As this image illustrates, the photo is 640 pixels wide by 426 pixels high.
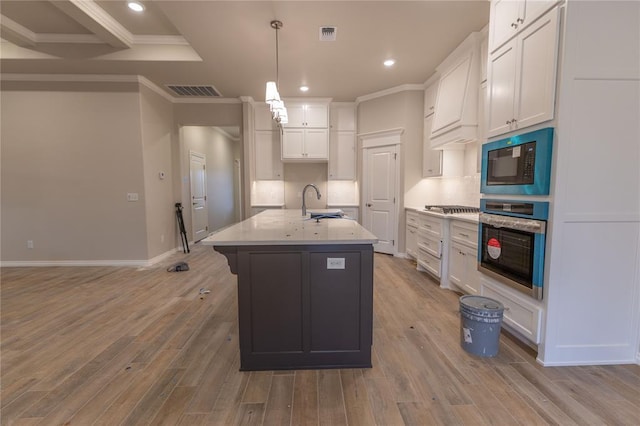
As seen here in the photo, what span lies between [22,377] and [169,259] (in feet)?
10.7

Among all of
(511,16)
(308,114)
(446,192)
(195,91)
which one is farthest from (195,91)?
(511,16)

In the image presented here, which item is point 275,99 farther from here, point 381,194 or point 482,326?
point 381,194

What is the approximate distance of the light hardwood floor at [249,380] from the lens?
1602 millimetres

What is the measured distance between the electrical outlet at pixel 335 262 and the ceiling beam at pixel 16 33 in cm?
464

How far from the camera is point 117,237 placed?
460cm

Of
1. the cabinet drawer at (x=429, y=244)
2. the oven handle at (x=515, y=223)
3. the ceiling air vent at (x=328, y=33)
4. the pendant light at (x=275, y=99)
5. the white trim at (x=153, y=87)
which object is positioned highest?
the ceiling air vent at (x=328, y=33)

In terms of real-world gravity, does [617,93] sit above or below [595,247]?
above

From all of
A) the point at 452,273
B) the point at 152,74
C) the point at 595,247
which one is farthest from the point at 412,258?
the point at 152,74

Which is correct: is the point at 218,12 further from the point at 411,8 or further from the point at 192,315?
the point at 192,315

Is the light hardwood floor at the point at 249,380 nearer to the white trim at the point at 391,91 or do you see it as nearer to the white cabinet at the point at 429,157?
the white cabinet at the point at 429,157

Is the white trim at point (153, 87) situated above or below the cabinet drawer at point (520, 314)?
above

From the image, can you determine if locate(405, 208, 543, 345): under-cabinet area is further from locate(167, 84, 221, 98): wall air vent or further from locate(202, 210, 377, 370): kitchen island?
locate(167, 84, 221, 98): wall air vent

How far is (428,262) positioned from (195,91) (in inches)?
193

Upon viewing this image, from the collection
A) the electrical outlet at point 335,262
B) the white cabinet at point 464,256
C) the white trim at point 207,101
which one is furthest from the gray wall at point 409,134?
the electrical outlet at point 335,262
